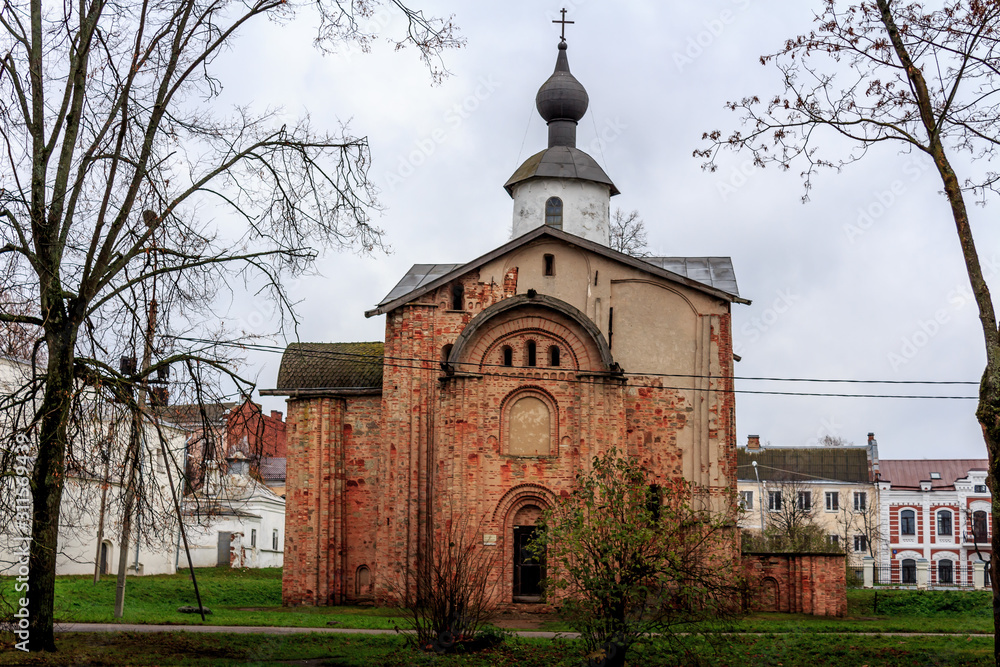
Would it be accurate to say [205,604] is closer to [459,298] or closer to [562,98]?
[459,298]

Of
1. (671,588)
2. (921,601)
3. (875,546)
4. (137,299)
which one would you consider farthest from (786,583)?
(875,546)

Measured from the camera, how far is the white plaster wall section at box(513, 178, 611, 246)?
28328 millimetres

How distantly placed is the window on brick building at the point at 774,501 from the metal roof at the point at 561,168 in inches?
1043

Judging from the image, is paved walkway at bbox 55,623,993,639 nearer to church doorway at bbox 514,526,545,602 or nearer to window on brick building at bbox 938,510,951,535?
church doorway at bbox 514,526,545,602

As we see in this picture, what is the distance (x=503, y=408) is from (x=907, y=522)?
3409cm

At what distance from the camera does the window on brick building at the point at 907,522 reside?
4966 centimetres

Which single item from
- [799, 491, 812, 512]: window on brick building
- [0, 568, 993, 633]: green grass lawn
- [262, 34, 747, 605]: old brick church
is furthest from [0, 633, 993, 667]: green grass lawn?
[799, 491, 812, 512]: window on brick building

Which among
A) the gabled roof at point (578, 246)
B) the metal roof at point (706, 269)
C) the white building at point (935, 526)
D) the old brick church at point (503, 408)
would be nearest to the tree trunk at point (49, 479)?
the old brick church at point (503, 408)

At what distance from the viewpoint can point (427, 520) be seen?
22.7 metres

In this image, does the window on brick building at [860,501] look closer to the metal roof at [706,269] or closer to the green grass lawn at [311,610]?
the green grass lawn at [311,610]

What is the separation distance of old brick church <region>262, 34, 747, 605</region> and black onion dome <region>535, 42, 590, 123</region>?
7.82 metres

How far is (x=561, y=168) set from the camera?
28.5 meters

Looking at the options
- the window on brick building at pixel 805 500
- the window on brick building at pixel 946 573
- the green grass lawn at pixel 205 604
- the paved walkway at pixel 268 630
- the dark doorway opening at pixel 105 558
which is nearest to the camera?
the paved walkway at pixel 268 630

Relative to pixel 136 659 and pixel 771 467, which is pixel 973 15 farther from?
pixel 771 467
